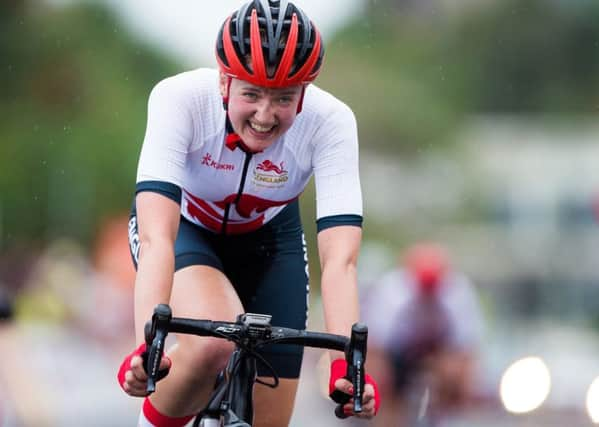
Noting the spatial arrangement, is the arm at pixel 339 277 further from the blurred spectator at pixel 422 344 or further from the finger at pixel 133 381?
the blurred spectator at pixel 422 344

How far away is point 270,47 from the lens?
18.3 feet

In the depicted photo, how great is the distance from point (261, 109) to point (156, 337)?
1210 millimetres

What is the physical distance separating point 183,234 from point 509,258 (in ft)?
207

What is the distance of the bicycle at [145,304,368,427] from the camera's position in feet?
15.9

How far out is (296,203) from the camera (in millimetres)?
6848

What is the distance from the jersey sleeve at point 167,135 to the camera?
225 inches

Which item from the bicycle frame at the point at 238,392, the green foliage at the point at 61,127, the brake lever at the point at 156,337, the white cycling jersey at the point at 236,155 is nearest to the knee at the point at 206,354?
the bicycle frame at the point at 238,392

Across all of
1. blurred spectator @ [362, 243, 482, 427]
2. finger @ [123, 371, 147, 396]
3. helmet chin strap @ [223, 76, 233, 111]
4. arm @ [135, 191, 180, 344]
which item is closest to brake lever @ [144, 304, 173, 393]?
finger @ [123, 371, 147, 396]

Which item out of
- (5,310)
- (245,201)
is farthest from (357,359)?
(5,310)

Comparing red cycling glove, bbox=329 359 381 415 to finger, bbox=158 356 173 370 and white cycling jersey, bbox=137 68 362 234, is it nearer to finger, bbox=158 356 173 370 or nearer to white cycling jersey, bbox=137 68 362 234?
finger, bbox=158 356 173 370

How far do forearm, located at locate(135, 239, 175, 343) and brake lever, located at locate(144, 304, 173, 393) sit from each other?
45 cm

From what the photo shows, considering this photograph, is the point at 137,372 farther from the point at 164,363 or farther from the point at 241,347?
the point at 241,347

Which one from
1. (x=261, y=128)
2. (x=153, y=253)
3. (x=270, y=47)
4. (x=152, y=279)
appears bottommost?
(x=152, y=279)

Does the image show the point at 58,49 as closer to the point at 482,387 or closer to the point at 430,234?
the point at 430,234
